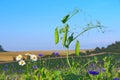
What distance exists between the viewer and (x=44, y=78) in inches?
188

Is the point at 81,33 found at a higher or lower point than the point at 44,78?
higher

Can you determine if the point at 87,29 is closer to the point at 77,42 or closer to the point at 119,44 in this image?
the point at 77,42

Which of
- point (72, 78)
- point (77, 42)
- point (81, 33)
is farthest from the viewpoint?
point (81, 33)

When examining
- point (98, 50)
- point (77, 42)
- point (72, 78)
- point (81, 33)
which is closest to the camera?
point (72, 78)

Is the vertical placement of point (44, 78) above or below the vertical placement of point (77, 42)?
below

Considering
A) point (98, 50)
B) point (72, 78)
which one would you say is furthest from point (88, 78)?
point (98, 50)

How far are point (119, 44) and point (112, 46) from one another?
16.6 inches

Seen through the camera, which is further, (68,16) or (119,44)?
(119,44)

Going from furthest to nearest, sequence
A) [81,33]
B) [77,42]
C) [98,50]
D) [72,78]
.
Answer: [98,50], [81,33], [77,42], [72,78]

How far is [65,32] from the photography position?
5.62 m

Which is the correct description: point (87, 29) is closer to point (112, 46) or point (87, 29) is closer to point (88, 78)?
point (88, 78)

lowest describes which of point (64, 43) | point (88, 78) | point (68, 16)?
point (88, 78)

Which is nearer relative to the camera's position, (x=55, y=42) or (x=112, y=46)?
(x=55, y=42)

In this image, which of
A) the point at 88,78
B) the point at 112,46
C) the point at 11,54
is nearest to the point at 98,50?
the point at 112,46
